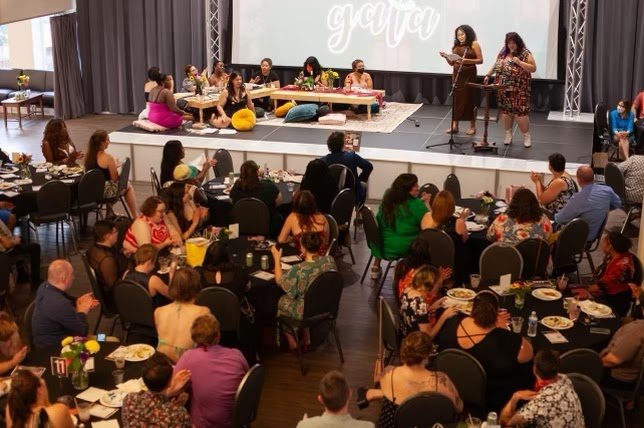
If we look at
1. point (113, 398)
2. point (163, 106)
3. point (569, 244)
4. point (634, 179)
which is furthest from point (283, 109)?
point (113, 398)

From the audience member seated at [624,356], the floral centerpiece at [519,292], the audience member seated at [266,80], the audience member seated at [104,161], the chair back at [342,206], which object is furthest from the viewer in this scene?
the audience member seated at [266,80]

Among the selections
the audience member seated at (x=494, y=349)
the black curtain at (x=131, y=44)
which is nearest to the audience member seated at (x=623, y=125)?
the audience member seated at (x=494, y=349)

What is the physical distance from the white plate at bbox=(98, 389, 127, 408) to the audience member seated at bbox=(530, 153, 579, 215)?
16.9 ft

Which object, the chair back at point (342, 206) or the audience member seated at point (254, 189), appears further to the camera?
the chair back at point (342, 206)

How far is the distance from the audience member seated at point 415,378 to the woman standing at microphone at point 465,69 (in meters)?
7.84

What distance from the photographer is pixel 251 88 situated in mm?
16234

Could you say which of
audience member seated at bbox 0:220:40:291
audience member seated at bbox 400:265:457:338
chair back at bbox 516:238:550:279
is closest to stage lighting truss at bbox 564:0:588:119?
chair back at bbox 516:238:550:279

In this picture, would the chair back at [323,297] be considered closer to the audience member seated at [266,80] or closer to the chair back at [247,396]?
the chair back at [247,396]

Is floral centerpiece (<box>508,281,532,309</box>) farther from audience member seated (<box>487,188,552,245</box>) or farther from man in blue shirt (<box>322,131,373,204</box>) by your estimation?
man in blue shirt (<box>322,131,373,204</box>)

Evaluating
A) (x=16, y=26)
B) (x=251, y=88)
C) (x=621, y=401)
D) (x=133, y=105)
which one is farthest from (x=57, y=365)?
(x=16, y=26)

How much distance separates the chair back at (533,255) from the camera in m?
7.67

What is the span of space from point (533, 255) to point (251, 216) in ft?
9.12

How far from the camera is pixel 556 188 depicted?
8.98m

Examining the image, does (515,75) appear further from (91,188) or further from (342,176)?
(91,188)
